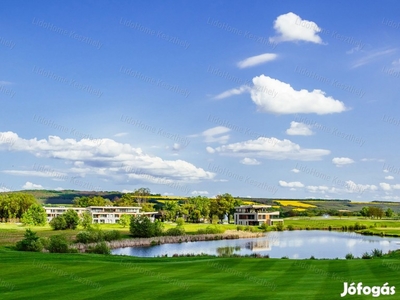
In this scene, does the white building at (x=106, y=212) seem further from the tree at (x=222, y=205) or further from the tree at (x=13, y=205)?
Answer: the tree at (x=222, y=205)

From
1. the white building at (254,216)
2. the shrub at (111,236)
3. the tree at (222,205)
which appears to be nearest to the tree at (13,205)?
the tree at (222,205)

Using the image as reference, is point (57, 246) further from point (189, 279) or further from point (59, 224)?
point (59, 224)

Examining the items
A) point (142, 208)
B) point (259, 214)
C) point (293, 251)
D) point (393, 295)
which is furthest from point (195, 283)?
point (142, 208)

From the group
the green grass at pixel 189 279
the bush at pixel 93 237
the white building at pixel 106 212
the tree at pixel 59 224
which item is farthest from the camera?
the white building at pixel 106 212

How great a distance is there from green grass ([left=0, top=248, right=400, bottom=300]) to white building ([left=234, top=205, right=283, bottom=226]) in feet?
381

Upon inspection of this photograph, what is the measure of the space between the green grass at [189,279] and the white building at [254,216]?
381ft

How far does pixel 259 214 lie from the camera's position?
143750 mm

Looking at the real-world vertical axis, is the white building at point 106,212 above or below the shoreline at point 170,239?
above

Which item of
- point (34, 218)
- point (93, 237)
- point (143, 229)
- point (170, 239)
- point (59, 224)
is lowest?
point (170, 239)

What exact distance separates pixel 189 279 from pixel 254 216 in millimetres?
124885

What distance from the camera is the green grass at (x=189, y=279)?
17.5 meters

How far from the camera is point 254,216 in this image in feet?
473

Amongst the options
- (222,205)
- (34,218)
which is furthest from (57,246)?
(222,205)

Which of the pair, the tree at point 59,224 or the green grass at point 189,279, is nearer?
the green grass at point 189,279
